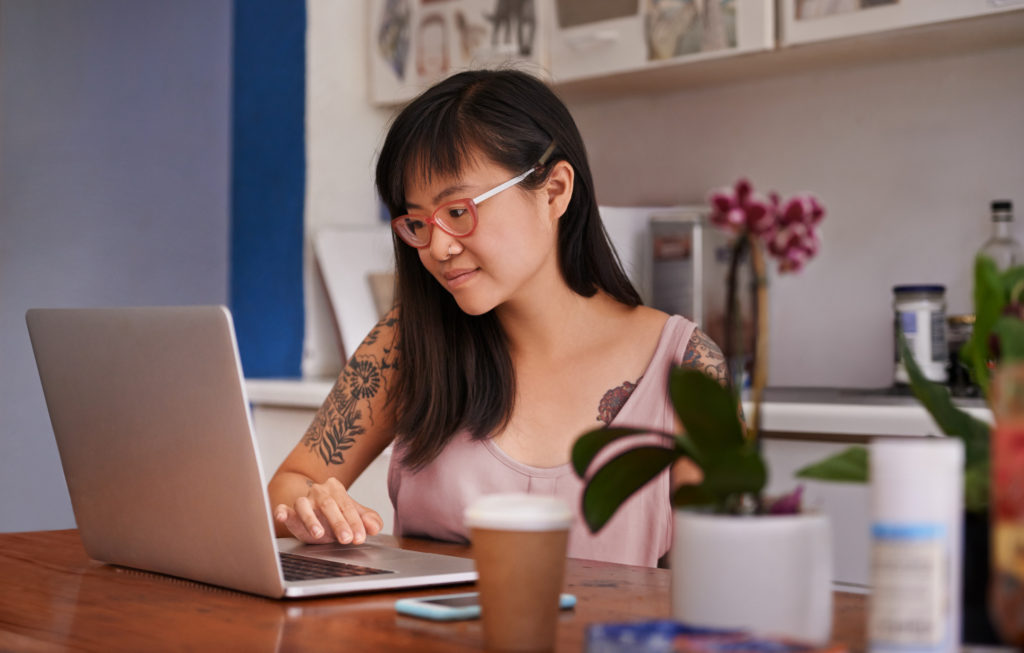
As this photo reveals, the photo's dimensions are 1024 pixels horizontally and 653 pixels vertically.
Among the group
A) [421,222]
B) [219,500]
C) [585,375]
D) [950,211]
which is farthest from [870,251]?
[219,500]

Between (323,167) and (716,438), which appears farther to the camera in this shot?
(323,167)

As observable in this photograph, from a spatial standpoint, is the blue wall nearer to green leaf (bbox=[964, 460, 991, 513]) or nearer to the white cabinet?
the white cabinet

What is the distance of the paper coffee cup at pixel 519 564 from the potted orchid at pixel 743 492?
92 mm

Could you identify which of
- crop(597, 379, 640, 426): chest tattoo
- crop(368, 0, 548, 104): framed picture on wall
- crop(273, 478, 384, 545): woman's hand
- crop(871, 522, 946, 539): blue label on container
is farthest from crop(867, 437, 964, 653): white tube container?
crop(368, 0, 548, 104): framed picture on wall

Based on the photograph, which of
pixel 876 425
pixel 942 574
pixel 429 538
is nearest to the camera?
pixel 942 574

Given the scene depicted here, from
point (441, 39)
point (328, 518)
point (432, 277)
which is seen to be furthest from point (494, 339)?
point (441, 39)

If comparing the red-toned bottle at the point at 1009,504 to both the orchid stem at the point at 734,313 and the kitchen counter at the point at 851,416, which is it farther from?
the kitchen counter at the point at 851,416

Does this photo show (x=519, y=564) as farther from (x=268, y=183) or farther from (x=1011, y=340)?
(x=268, y=183)

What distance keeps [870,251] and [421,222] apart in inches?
52.8

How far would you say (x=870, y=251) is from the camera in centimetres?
246

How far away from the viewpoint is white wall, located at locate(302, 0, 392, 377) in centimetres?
297

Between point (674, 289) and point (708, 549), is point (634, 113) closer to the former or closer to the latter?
point (674, 289)

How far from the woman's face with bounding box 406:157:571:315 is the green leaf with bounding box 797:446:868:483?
789 millimetres

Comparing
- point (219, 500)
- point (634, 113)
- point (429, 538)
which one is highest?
point (634, 113)
